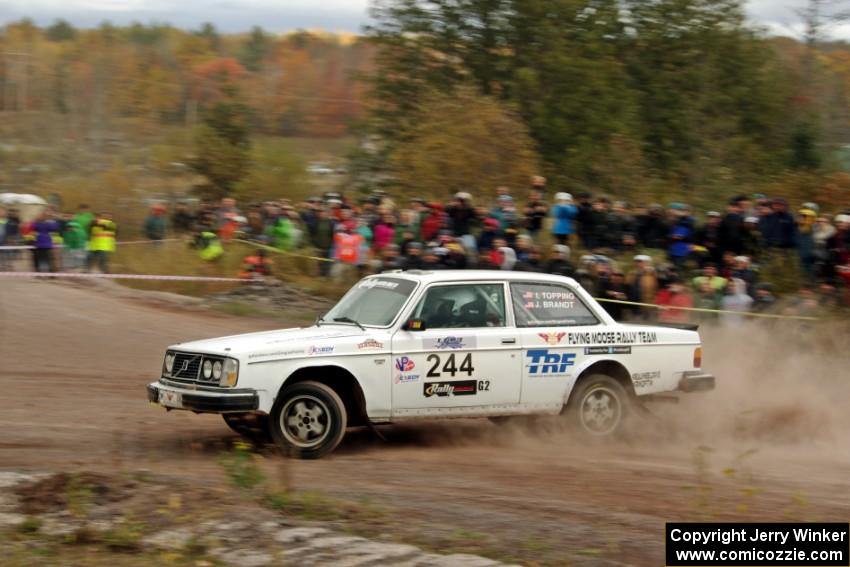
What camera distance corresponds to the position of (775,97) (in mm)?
38094

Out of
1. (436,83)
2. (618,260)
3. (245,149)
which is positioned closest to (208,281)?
(618,260)

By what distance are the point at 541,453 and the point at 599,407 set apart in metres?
0.85

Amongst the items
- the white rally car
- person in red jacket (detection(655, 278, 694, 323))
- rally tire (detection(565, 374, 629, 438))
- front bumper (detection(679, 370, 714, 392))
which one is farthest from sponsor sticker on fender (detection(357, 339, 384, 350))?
person in red jacket (detection(655, 278, 694, 323))

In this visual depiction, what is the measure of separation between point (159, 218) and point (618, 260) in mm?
10305

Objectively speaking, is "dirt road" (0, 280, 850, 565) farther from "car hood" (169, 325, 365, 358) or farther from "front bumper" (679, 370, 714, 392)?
"car hood" (169, 325, 365, 358)

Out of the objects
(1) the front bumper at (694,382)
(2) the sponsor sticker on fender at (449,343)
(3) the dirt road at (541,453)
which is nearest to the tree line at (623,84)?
(3) the dirt road at (541,453)

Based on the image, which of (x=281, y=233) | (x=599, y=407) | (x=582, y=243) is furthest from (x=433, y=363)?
(x=281, y=233)

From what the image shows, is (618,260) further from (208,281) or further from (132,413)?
(132,413)

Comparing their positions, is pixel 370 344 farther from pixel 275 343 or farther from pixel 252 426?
pixel 252 426

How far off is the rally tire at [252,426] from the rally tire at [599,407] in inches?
109

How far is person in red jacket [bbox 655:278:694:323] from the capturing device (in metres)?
14.4

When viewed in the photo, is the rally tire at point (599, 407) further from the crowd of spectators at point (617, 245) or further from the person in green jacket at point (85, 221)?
the person in green jacket at point (85, 221)

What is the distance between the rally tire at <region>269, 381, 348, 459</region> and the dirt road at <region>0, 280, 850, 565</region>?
186mm

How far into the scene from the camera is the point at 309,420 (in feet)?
28.8
